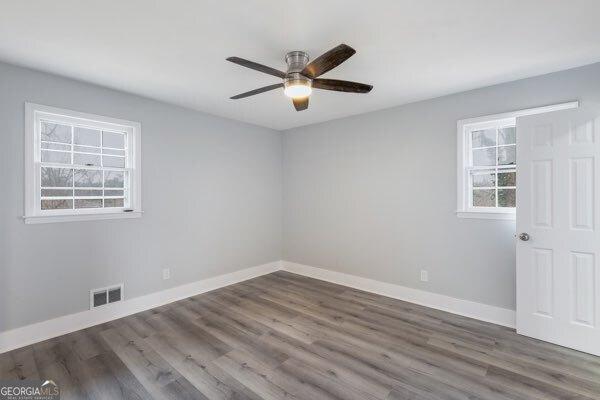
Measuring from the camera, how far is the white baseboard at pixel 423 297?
3.09m

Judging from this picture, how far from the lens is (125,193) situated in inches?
135

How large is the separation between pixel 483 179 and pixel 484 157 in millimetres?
252

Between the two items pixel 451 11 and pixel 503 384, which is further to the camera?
pixel 503 384

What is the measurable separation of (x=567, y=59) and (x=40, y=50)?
177 inches

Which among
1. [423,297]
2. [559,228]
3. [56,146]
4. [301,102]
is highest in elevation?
[301,102]

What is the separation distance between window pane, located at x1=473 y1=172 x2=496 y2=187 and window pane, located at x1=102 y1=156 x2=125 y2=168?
13.5 feet

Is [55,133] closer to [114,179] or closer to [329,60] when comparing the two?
[114,179]

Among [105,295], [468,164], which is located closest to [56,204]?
[105,295]

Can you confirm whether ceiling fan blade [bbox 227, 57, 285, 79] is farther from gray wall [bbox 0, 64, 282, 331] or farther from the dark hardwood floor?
the dark hardwood floor

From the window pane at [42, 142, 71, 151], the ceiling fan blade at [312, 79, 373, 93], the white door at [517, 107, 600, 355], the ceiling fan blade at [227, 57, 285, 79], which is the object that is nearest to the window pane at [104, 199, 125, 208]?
the window pane at [42, 142, 71, 151]

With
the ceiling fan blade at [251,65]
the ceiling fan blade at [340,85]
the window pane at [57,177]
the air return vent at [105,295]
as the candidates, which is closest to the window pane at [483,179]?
the ceiling fan blade at [340,85]

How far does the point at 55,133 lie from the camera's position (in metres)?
2.91

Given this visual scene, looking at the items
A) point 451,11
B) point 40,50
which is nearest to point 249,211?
point 40,50

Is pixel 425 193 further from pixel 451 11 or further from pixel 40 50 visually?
pixel 40 50
